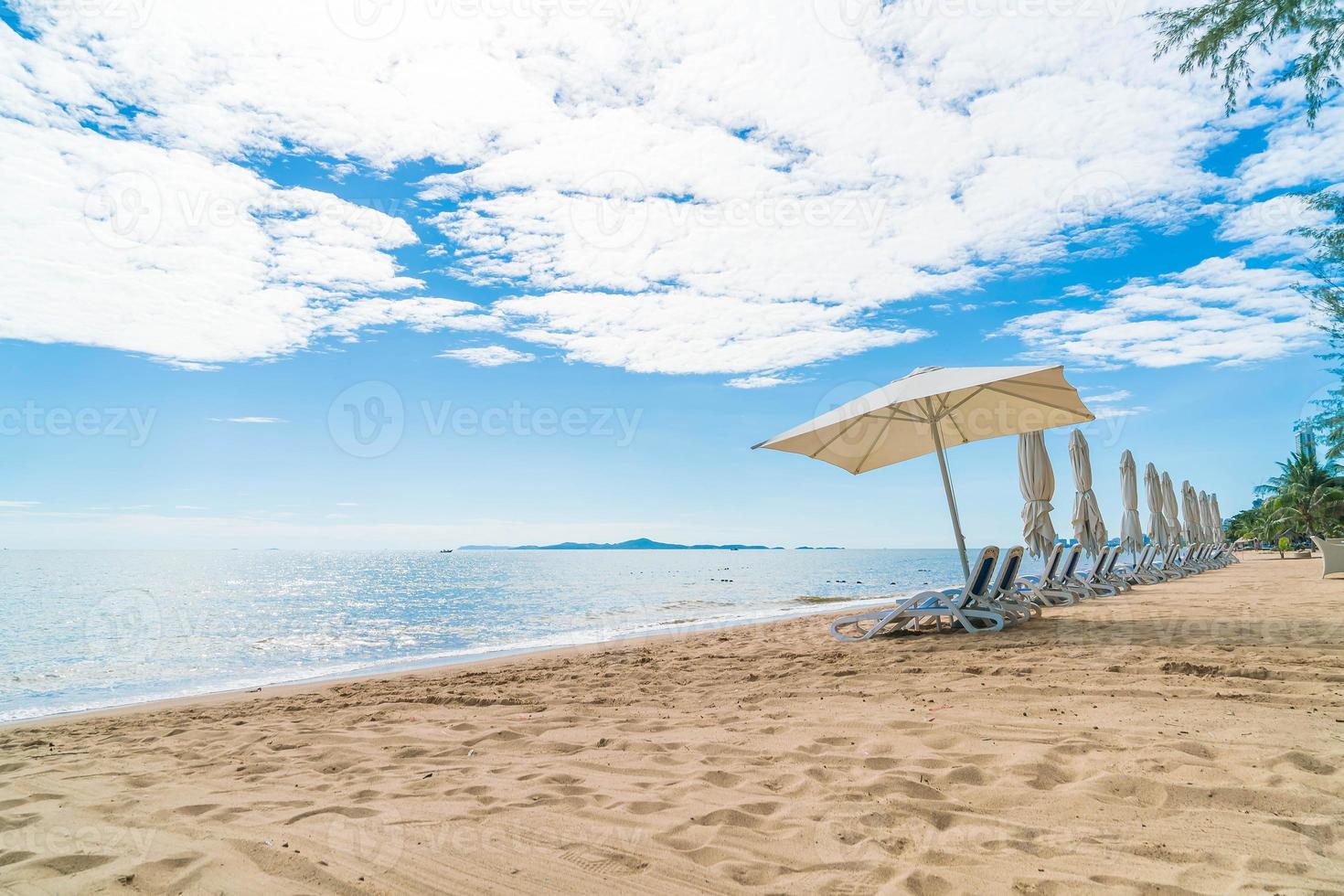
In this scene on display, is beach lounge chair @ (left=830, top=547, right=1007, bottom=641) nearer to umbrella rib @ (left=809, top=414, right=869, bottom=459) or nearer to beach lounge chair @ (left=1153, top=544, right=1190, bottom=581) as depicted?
umbrella rib @ (left=809, top=414, right=869, bottom=459)

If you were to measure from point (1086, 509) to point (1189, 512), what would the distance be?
14.5 m

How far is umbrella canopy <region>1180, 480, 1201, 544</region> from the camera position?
23.4 metres

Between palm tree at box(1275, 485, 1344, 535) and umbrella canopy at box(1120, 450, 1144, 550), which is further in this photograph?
palm tree at box(1275, 485, 1344, 535)

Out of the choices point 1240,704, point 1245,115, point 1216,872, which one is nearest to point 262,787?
point 1216,872

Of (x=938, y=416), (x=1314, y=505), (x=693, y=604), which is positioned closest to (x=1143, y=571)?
(x=938, y=416)

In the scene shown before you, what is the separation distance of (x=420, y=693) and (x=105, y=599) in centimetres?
3329

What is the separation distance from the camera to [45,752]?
4.56m

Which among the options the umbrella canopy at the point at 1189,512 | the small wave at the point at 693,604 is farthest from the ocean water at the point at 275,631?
the umbrella canopy at the point at 1189,512

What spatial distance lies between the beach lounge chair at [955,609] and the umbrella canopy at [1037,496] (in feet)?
15.3

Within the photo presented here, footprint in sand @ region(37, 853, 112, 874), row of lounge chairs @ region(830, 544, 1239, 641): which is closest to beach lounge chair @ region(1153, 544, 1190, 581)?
row of lounge chairs @ region(830, 544, 1239, 641)

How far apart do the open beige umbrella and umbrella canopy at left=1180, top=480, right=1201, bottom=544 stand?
19651 millimetres

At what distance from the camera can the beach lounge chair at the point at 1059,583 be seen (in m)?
9.77

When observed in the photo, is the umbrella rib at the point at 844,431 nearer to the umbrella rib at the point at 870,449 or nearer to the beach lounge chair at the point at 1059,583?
the umbrella rib at the point at 870,449

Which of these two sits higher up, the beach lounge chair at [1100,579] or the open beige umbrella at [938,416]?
the open beige umbrella at [938,416]
